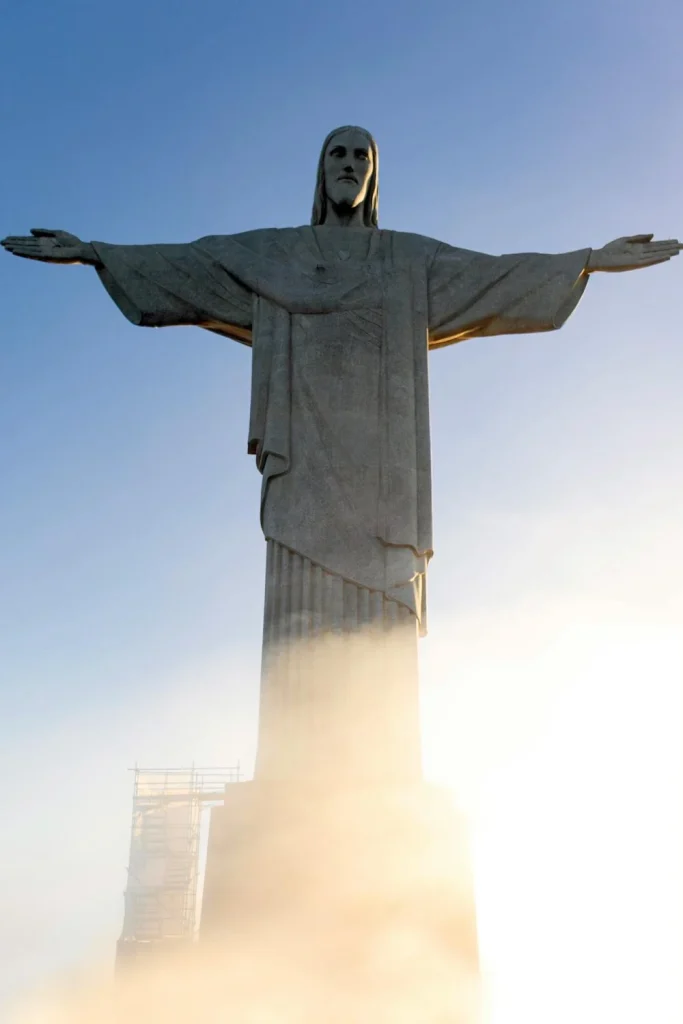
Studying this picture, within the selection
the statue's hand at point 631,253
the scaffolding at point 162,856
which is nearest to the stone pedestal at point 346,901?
the statue's hand at point 631,253

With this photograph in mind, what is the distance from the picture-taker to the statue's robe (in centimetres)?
786

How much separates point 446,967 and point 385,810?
40.6 inches

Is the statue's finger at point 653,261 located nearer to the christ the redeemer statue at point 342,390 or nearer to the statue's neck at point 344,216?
the christ the redeemer statue at point 342,390

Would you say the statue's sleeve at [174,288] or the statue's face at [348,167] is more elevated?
the statue's face at [348,167]

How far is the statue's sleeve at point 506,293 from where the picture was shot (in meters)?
9.24

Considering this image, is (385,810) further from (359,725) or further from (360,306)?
(360,306)

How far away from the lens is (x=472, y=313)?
9.28 m

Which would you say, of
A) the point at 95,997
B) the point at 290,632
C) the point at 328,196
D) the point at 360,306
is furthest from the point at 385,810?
the point at 328,196

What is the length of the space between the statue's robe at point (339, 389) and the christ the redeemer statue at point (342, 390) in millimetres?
13

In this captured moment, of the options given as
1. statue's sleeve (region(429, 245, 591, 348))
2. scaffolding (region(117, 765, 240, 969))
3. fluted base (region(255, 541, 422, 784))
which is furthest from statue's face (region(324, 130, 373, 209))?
scaffolding (region(117, 765, 240, 969))

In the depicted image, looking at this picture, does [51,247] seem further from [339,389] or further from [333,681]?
[333,681]

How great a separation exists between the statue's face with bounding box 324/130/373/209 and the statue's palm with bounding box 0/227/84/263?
7.78ft

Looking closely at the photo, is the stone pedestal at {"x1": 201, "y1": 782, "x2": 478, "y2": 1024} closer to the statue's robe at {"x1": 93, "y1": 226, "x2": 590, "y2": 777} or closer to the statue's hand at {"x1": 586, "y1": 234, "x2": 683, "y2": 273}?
the statue's robe at {"x1": 93, "y1": 226, "x2": 590, "y2": 777}

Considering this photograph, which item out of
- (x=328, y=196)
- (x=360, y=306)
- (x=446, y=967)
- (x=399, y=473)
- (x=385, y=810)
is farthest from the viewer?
(x=328, y=196)
